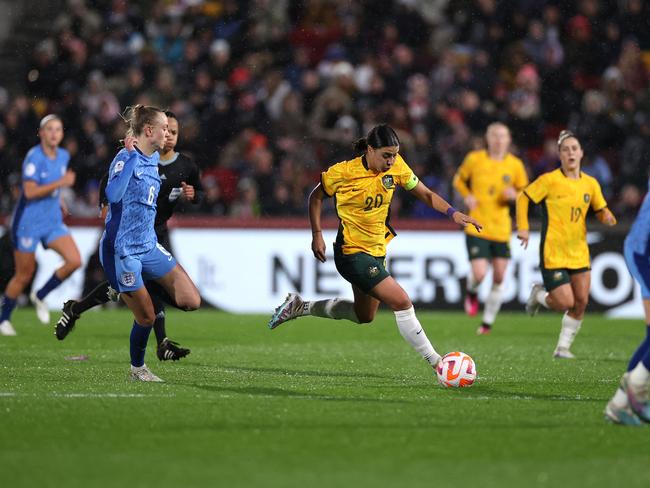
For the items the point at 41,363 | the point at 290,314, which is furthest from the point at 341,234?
the point at 41,363

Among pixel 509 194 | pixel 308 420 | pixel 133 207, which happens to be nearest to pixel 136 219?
pixel 133 207

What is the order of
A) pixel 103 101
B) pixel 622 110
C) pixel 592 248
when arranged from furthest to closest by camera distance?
pixel 103 101 → pixel 622 110 → pixel 592 248

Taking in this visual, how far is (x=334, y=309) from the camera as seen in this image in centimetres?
1130

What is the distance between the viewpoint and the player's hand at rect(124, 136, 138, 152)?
9383mm

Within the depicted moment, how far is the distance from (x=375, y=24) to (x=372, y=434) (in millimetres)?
15753

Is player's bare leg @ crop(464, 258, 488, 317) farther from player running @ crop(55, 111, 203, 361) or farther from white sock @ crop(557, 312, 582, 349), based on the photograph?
player running @ crop(55, 111, 203, 361)

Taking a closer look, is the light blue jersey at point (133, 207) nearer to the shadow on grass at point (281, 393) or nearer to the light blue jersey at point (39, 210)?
the shadow on grass at point (281, 393)

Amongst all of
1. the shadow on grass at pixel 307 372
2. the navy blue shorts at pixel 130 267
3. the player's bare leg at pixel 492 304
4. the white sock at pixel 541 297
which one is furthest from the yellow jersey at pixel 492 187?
the navy blue shorts at pixel 130 267

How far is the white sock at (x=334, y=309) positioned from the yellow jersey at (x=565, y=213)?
8.84 feet

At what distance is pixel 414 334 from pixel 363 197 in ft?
4.02

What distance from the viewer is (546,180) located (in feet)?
42.5

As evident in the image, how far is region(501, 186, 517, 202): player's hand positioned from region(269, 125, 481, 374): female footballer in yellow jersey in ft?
19.3

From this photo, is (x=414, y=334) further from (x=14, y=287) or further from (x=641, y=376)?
(x=14, y=287)

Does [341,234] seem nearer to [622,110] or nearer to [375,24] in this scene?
[622,110]
